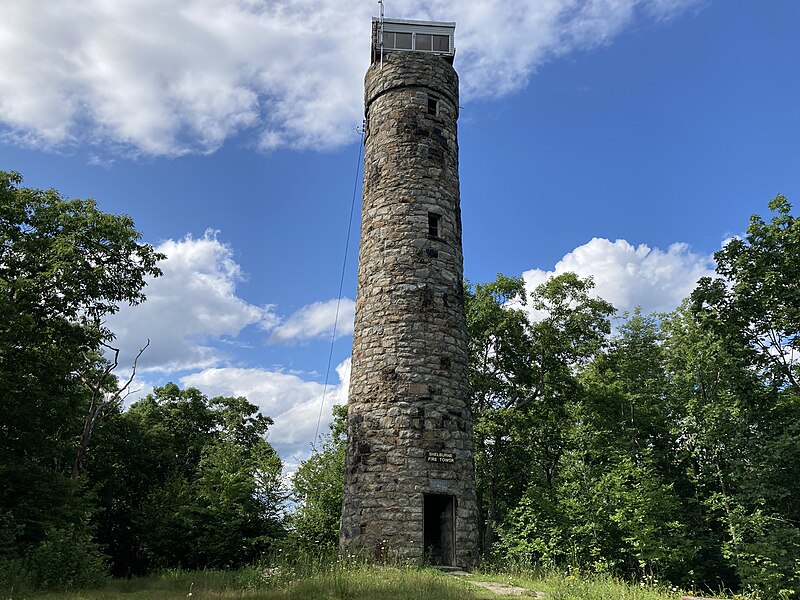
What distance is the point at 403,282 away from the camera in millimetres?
14695

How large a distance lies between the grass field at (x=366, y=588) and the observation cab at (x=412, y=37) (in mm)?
13442

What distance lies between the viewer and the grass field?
Result: 9086mm

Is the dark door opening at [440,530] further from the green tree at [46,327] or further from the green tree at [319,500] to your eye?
the green tree at [46,327]

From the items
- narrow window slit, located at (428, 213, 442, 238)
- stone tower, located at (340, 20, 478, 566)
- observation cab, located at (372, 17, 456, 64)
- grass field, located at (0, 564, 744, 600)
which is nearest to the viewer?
grass field, located at (0, 564, 744, 600)

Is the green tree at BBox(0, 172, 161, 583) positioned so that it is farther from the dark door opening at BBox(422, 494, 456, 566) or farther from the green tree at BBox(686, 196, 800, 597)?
the green tree at BBox(686, 196, 800, 597)

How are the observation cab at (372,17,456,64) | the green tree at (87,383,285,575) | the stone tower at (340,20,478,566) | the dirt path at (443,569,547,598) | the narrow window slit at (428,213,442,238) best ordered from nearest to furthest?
the dirt path at (443,569,547,598)
the stone tower at (340,20,478,566)
the narrow window slit at (428,213,442,238)
the observation cab at (372,17,456,64)
the green tree at (87,383,285,575)

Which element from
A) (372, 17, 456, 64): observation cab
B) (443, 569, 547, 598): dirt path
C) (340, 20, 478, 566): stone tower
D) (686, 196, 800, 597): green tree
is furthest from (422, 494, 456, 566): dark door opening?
(372, 17, 456, 64): observation cab

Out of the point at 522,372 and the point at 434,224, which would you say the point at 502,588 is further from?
the point at 522,372

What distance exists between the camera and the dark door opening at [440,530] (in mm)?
13359

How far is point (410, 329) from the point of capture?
47.0 ft

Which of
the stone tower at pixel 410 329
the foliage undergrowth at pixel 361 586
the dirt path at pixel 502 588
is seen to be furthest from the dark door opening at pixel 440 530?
the dirt path at pixel 502 588

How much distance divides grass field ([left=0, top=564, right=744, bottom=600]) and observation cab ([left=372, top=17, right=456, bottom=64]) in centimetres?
1344

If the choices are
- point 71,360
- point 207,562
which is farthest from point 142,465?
point 71,360

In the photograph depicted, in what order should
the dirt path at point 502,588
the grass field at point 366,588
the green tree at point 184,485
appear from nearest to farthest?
the grass field at point 366,588, the dirt path at point 502,588, the green tree at point 184,485
